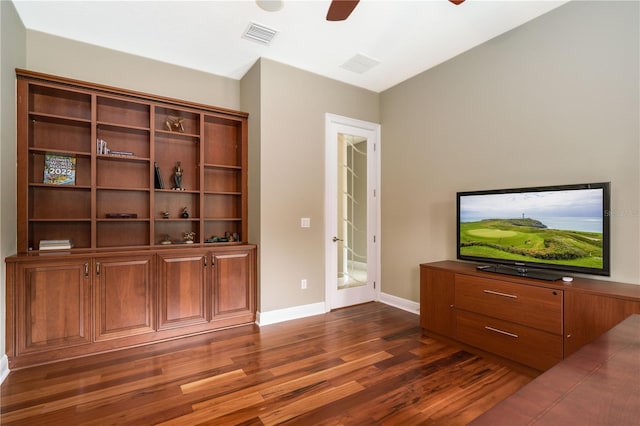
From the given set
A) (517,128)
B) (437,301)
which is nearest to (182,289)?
(437,301)

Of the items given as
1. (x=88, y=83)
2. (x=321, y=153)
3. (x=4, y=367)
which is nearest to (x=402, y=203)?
(x=321, y=153)

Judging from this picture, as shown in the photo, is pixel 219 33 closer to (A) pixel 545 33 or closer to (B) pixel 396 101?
(B) pixel 396 101

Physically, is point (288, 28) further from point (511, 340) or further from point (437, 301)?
point (511, 340)

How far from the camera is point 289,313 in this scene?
3580mm

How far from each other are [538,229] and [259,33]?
10.1 ft

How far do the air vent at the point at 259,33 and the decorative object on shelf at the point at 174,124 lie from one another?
1.23 m

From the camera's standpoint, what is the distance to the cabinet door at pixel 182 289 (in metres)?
3.00

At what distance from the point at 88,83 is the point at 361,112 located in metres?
3.06

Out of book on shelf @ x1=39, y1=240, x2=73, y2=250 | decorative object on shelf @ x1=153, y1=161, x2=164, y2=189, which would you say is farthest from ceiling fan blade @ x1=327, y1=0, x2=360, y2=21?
book on shelf @ x1=39, y1=240, x2=73, y2=250

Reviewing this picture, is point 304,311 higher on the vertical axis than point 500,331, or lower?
lower

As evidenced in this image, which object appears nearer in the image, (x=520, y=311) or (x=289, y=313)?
(x=520, y=311)

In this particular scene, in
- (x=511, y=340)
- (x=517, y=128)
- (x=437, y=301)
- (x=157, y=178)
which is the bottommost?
(x=511, y=340)

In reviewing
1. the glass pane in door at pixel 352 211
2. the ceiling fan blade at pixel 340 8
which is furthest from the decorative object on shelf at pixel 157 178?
the ceiling fan blade at pixel 340 8

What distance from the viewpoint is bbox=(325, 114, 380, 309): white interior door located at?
3.94 meters
